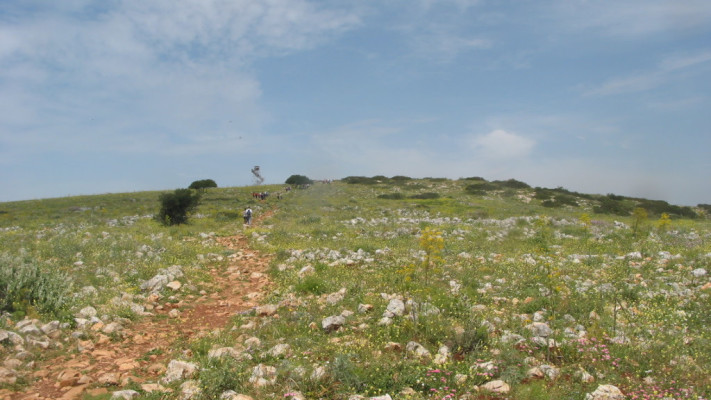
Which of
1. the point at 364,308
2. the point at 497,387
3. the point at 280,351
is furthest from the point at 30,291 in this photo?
the point at 497,387

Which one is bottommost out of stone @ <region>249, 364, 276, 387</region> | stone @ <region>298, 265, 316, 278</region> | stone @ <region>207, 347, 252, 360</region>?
stone @ <region>207, 347, 252, 360</region>

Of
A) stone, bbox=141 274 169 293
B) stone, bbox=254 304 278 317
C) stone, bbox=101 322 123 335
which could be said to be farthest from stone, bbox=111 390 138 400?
stone, bbox=141 274 169 293

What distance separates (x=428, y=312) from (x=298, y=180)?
5432cm

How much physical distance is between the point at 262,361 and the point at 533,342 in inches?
151

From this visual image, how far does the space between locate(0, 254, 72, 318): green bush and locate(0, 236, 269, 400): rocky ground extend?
2.14 ft

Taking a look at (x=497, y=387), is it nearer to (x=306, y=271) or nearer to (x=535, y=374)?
(x=535, y=374)

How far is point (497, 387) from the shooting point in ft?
15.4

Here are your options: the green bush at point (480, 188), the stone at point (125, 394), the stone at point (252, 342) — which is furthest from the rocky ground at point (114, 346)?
the green bush at point (480, 188)

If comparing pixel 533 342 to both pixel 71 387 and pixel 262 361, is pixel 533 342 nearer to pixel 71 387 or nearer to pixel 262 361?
pixel 262 361

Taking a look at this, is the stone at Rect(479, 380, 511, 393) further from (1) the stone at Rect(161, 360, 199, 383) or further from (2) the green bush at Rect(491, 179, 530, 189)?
(2) the green bush at Rect(491, 179, 530, 189)

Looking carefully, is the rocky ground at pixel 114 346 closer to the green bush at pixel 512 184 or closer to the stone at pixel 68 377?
the stone at pixel 68 377

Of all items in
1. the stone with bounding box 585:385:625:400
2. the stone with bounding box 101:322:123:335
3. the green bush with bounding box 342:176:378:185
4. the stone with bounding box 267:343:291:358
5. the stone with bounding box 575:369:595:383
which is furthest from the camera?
the green bush with bounding box 342:176:378:185

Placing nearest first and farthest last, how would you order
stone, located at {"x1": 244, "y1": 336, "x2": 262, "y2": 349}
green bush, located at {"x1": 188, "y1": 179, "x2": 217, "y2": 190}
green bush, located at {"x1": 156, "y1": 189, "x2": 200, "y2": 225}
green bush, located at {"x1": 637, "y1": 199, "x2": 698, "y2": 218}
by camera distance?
stone, located at {"x1": 244, "y1": 336, "x2": 262, "y2": 349} → green bush, located at {"x1": 156, "y1": 189, "x2": 200, "y2": 225} → green bush, located at {"x1": 637, "y1": 199, "x2": 698, "y2": 218} → green bush, located at {"x1": 188, "y1": 179, "x2": 217, "y2": 190}

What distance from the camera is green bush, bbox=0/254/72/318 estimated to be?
24.6 feet
